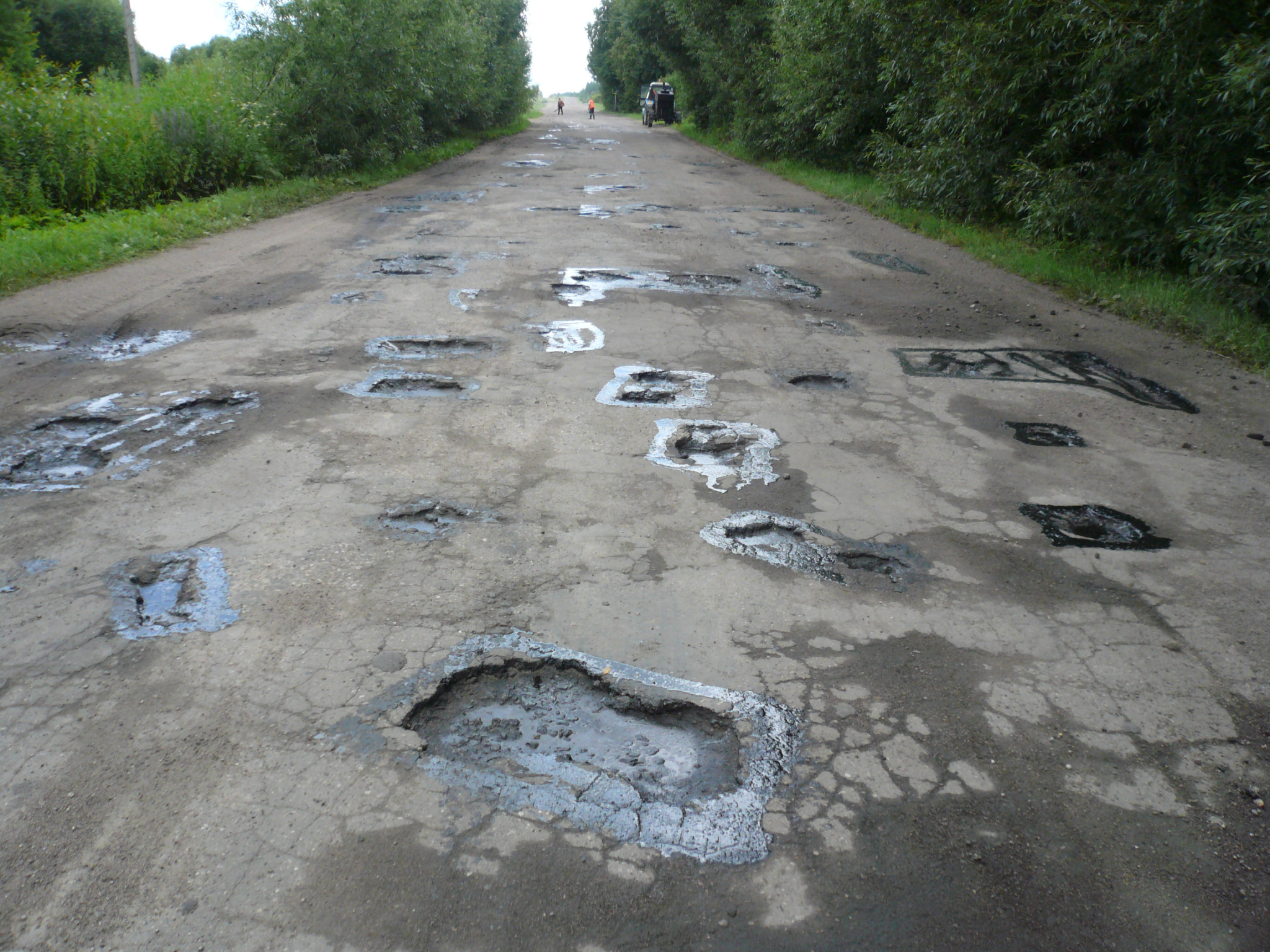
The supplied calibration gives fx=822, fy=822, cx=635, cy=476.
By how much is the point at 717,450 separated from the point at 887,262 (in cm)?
626

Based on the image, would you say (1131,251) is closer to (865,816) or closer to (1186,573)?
(1186,573)

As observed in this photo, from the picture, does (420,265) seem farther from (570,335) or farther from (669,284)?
(570,335)

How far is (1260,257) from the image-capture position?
6.59m

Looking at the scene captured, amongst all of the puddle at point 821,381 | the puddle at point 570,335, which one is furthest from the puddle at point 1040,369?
the puddle at point 570,335

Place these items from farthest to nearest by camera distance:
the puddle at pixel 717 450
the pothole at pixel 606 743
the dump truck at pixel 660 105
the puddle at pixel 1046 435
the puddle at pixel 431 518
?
the dump truck at pixel 660 105 < the puddle at pixel 1046 435 < the puddle at pixel 717 450 < the puddle at pixel 431 518 < the pothole at pixel 606 743

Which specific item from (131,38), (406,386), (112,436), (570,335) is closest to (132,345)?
(112,436)

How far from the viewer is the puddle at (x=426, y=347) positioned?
6.00 m

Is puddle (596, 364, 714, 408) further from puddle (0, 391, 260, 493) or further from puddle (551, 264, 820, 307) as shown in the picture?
puddle (0, 391, 260, 493)

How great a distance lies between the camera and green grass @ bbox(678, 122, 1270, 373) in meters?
6.69

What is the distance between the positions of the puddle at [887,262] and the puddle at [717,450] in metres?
5.46

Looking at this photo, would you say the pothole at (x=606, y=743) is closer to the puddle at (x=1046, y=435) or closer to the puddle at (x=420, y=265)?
the puddle at (x=1046, y=435)

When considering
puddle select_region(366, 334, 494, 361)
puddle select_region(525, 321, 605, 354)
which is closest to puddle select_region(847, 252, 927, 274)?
puddle select_region(525, 321, 605, 354)

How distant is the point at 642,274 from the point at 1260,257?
5349 mm

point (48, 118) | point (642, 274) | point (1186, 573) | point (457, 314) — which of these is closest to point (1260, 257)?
point (1186, 573)
